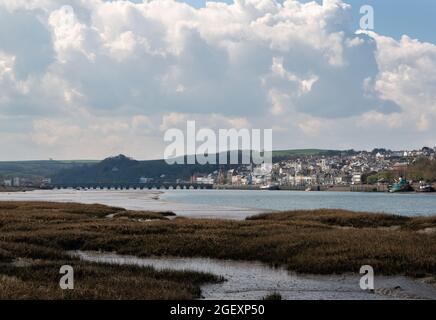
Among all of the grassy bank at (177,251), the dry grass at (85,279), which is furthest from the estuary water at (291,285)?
the dry grass at (85,279)

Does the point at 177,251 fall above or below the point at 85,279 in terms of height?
below

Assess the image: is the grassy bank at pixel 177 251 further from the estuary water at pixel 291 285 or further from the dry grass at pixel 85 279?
the estuary water at pixel 291 285

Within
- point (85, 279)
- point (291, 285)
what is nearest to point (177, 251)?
point (291, 285)

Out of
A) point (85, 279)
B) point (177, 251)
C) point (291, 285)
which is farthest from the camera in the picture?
point (177, 251)

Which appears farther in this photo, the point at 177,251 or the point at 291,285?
the point at 177,251

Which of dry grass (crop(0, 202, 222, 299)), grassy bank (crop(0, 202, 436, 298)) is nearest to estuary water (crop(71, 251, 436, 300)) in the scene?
grassy bank (crop(0, 202, 436, 298))

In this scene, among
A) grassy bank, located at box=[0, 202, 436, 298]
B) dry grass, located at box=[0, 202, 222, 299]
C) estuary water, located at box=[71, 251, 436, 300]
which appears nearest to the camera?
dry grass, located at box=[0, 202, 222, 299]

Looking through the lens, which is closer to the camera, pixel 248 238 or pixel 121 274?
pixel 121 274

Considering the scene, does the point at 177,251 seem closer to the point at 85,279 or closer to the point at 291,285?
the point at 291,285

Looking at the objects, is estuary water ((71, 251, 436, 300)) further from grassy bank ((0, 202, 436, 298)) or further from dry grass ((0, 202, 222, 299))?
dry grass ((0, 202, 222, 299))
